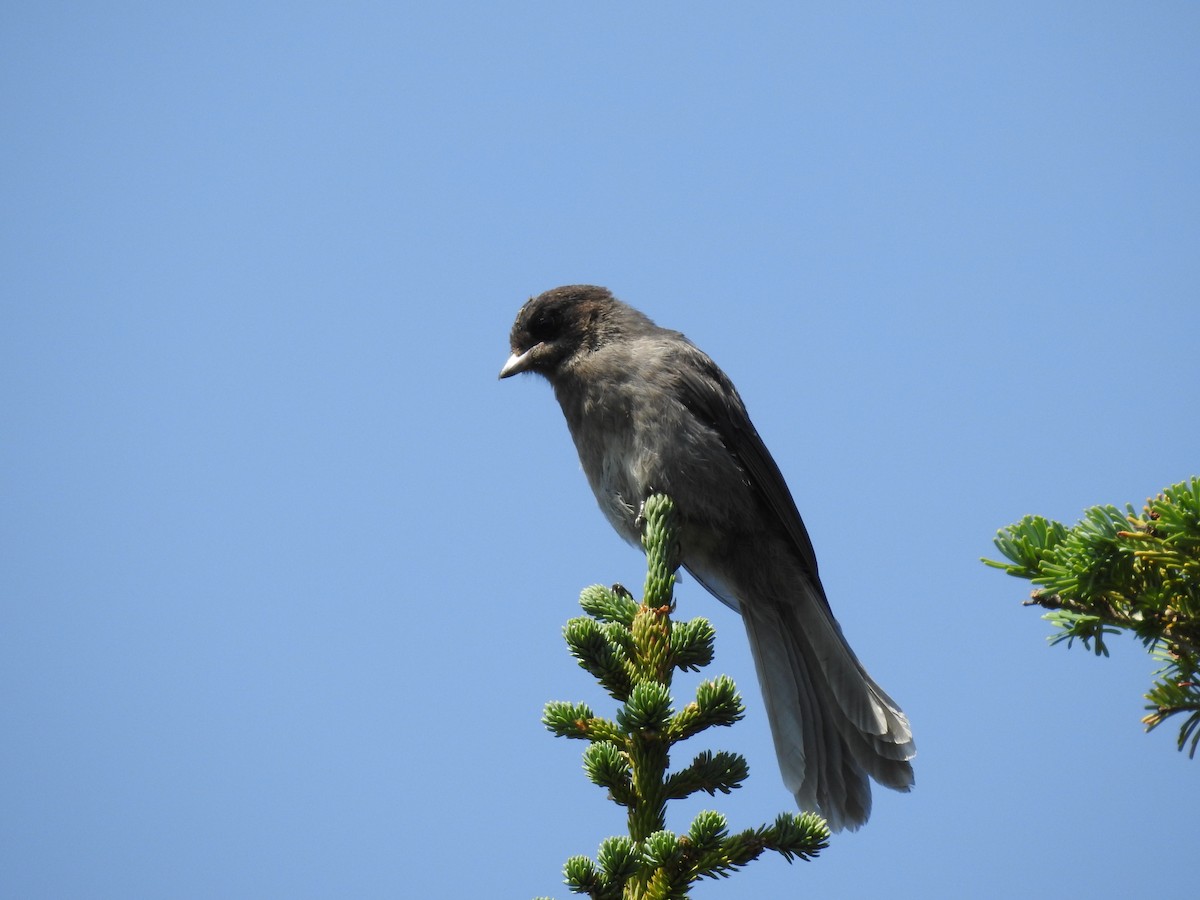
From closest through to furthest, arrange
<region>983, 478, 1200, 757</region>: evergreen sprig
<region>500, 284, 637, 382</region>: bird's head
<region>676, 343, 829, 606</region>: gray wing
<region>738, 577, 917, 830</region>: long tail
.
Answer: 1. <region>983, 478, 1200, 757</region>: evergreen sprig
2. <region>738, 577, 917, 830</region>: long tail
3. <region>676, 343, 829, 606</region>: gray wing
4. <region>500, 284, 637, 382</region>: bird's head

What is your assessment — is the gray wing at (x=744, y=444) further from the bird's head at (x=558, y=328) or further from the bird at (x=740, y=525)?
the bird's head at (x=558, y=328)

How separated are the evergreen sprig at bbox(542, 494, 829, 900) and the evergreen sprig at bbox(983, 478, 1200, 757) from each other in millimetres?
825

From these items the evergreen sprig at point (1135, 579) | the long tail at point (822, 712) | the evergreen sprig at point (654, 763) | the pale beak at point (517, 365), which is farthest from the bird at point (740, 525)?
the evergreen sprig at point (1135, 579)

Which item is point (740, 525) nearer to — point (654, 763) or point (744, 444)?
point (744, 444)

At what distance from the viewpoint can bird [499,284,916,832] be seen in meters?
4.77

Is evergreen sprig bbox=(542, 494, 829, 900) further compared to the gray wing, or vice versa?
the gray wing

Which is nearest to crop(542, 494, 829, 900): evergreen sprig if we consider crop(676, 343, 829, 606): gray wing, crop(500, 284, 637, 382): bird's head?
crop(676, 343, 829, 606): gray wing

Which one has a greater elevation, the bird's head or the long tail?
the bird's head

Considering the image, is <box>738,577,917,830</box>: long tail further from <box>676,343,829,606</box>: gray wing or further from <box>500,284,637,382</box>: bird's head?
<box>500,284,637,382</box>: bird's head

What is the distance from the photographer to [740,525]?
5.21 m

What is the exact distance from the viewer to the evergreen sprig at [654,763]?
8.09 ft

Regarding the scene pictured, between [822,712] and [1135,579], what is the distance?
2595mm

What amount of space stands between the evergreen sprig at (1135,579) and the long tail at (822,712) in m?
2.17

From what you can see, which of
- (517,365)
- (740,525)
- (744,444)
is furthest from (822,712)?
(517,365)
